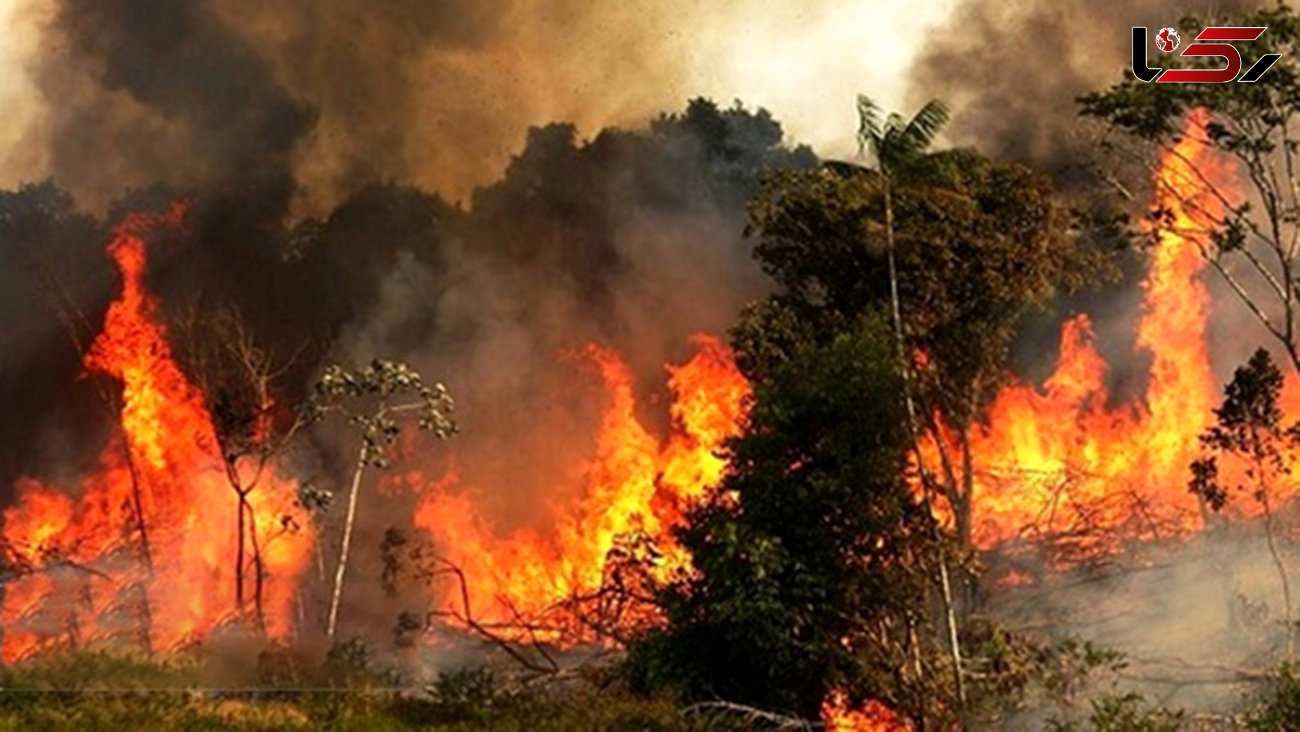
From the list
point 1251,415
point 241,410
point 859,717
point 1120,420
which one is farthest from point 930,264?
point 241,410

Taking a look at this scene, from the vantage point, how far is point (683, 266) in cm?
5244

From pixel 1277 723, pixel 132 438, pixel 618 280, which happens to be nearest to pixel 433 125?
pixel 618 280

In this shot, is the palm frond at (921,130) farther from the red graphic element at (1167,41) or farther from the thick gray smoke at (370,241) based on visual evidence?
the thick gray smoke at (370,241)

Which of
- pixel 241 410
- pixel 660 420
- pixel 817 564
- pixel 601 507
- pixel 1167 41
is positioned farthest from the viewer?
pixel 660 420

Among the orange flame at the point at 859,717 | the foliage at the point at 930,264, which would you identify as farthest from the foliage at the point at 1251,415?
the orange flame at the point at 859,717

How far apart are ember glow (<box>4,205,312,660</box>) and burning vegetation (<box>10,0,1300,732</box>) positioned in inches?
7.0

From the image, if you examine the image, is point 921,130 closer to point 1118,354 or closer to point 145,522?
point 1118,354

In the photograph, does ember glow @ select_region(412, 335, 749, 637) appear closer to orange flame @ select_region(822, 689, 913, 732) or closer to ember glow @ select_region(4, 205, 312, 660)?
ember glow @ select_region(4, 205, 312, 660)

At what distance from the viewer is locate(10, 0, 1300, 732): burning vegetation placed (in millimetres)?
22500

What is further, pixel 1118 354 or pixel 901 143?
pixel 1118 354

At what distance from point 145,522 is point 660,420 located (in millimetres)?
21126

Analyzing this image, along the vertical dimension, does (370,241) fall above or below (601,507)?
above

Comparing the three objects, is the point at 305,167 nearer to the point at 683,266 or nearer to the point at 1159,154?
the point at 683,266

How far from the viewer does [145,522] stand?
160 feet
